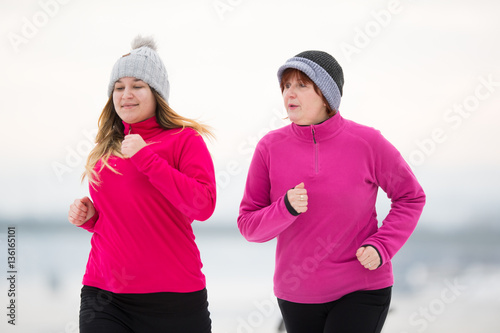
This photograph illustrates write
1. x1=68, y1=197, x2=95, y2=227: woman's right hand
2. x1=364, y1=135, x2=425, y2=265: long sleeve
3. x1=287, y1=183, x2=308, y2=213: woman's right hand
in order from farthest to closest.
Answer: x1=68, y1=197, x2=95, y2=227: woman's right hand, x1=364, y1=135, x2=425, y2=265: long sleeve, x1=287, y1=183, x2=308, y2=213: woman's right hand

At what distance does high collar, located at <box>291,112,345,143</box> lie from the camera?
5.93 ft

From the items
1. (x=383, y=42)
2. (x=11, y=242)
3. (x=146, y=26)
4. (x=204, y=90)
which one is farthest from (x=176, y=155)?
(x=383, y=42)

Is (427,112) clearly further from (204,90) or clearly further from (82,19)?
(82,19)

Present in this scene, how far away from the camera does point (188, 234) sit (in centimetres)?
180

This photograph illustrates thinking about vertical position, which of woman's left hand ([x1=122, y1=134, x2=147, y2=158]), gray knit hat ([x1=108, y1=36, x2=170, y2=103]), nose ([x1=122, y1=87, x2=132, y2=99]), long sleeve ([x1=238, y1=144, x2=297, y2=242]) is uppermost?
gray knit hat ([x1=108, y1=36, x2=170, y2=103])

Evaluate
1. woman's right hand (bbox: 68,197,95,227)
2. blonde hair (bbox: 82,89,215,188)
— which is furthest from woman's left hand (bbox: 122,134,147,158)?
woman's right hand (bbox: 68,197,95,227)

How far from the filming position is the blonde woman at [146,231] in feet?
5.61

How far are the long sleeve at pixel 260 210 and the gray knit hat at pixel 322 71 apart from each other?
31 cm

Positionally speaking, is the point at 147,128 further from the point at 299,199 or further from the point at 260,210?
the point at 299,199

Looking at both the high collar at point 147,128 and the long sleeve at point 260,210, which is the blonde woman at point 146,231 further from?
the long sleeve at point 260,210

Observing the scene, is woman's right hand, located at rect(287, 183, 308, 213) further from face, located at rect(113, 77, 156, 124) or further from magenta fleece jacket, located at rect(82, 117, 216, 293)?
face, located at rect(113, 77, 156, 124)

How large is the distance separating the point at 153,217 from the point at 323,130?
2.14ft

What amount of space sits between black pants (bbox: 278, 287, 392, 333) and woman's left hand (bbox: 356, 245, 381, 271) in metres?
0.10

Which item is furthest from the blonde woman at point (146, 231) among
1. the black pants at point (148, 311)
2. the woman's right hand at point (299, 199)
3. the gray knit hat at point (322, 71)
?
the gray knit hat at point (322, 71)
